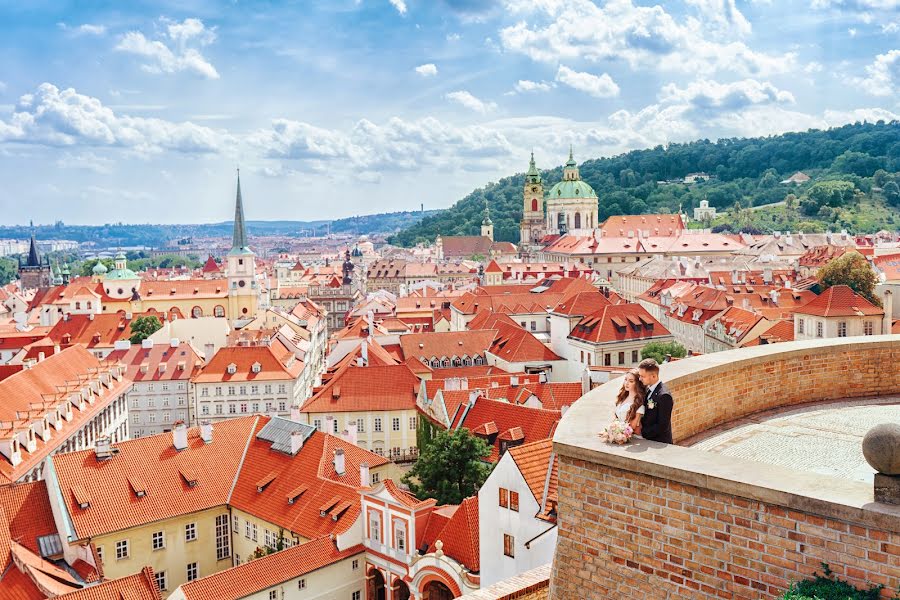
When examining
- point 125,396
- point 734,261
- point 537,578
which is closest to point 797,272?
point 734,261

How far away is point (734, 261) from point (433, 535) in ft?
255

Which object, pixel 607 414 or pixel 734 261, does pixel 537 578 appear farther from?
Answer: pixel 734 261

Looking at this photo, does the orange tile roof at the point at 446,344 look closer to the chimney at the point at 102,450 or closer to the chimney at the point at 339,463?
the chimney at the point at 339,463

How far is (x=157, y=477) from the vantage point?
105 ft

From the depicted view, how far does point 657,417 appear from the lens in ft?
20.5

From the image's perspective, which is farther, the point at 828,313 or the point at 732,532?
the point at 828,313

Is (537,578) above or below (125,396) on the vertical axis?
above

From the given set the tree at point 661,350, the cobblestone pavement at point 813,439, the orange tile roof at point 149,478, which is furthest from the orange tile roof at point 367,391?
the cobblestone pavement at point 813,439

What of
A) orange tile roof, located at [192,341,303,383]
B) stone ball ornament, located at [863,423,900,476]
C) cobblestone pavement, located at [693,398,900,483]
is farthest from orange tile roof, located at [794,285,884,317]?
stone ball ornament, located at [863,423,900,476]

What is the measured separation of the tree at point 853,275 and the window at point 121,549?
50599mm

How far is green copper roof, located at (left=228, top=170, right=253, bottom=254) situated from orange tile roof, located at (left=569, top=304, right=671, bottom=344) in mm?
56283

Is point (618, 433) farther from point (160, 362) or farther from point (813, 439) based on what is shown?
point (160, 362)

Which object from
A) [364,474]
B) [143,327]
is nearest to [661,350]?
[364,474]

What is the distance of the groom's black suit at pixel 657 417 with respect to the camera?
625 centimetres
